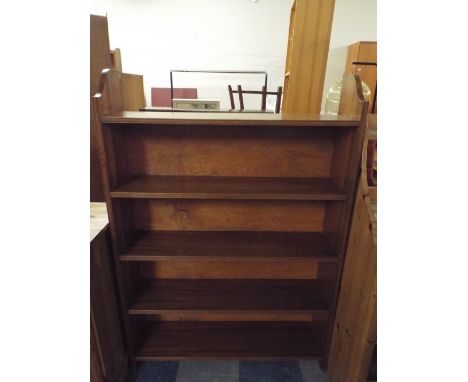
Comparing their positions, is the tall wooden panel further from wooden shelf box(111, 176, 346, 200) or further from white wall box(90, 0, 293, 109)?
white wall box(90, 0, 293, 109)

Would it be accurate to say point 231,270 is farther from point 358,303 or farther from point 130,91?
point 130,91

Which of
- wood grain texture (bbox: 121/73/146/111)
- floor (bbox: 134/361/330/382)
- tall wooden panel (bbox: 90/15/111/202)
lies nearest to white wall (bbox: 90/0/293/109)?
wood grain texture (bbox: 121/73/146/111)

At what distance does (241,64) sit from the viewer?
4594mm

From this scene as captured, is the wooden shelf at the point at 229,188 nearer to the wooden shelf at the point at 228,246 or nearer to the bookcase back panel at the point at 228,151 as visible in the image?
the bookcase back panel at the point at 228,151

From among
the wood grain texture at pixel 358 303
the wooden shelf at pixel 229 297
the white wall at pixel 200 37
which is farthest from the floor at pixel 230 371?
the white wall at pixel 200 37

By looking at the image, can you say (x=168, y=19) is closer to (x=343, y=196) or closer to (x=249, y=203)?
(x=249, y=203)

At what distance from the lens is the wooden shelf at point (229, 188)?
1087 millimetres

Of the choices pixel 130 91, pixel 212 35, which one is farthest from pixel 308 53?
pixel 212 35

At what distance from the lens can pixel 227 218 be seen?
139 cm

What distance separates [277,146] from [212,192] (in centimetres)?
39

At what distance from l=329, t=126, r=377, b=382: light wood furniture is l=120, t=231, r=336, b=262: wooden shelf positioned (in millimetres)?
132

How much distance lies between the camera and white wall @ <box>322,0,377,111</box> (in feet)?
14.6

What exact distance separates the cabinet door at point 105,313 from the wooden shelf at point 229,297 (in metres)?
0.11
